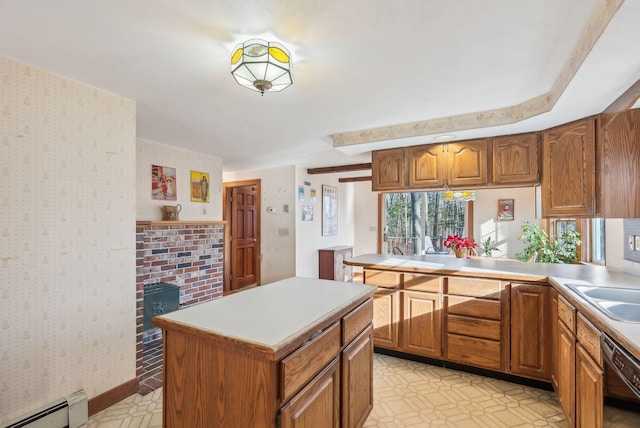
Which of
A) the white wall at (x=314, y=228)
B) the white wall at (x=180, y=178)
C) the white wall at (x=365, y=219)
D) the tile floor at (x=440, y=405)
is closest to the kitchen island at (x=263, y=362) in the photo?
the tile floor at (x=440, y=405)

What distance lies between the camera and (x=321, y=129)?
3.08 metres

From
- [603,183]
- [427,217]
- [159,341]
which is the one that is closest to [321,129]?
[603,183]

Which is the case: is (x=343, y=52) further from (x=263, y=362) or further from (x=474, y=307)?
(x=474, y=307)

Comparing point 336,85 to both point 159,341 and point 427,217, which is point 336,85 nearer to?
point 159,341

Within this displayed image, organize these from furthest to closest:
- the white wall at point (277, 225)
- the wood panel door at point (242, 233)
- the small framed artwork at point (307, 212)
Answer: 1. the wood panel door at point (242, 233)
2. the small framed artwork at point (307, 212)
3. the white wall at point (277, 225)

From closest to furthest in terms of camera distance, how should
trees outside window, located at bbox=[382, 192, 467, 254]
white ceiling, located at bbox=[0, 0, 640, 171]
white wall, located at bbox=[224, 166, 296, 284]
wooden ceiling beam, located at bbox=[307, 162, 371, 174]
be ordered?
white ceiling, located at bbox=[0, 0, 640, 171] < wooden ceiling beam, located at bbox=[307, 162, 371, 174] < white wall, located at bbox=[224, 166, 296, 284] < trees outside window, located at bbox=[382, 192, 467, 254]

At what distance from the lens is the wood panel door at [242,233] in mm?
5500

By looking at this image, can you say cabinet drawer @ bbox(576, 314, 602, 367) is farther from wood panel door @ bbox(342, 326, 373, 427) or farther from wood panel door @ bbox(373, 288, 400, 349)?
wood panel door @ bbox(373, 288, 400, 349)

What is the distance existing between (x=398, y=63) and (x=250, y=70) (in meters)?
0.86

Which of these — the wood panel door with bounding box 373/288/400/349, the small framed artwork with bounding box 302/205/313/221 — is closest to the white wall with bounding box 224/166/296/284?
the small framed artwork with bounding box 302/205/313/221

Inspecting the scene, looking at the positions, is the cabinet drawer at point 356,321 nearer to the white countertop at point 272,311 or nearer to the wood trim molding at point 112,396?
the white countertop at point 272,311

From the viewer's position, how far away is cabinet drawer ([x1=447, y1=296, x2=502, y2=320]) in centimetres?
239

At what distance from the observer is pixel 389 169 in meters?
3.35

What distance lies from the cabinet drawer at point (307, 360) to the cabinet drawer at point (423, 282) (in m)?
1.43
